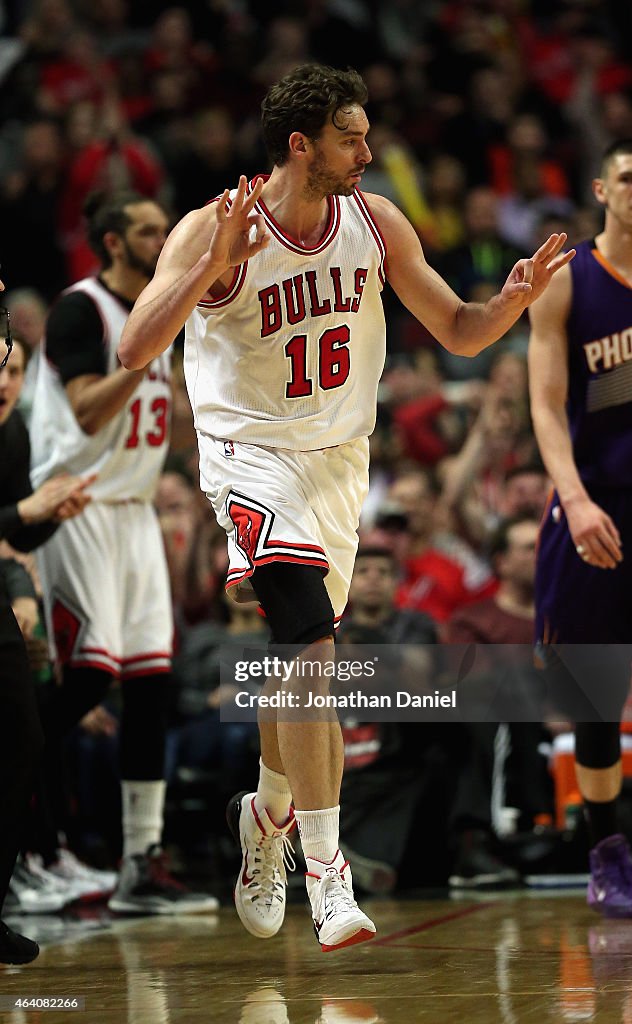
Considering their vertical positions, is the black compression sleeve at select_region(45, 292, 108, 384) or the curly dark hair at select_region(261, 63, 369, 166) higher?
the curly dark hair at select_region(261, 63, 369, 166)

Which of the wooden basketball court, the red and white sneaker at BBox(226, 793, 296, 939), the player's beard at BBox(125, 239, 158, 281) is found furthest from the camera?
the player's beard at BBox(125, 239, 158, 281)

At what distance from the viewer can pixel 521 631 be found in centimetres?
733

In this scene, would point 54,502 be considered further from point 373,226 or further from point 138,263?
point 373,226

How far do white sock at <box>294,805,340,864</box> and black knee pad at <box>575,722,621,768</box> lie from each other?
1.66 meters

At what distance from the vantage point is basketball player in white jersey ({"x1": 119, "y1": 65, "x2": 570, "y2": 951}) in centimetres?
431

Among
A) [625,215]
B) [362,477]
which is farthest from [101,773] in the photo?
[625,215]

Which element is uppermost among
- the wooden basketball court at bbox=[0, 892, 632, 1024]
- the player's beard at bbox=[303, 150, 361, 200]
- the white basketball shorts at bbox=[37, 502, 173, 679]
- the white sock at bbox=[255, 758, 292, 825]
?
the player's beard at bbox=[303, 150, 361, 200]

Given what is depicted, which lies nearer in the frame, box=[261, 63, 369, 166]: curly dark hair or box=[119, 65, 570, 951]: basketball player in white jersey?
box=[119, 65, 570, 951]: basketball player in white jersey

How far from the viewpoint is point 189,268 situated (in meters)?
4.46

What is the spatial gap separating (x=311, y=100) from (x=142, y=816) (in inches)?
119

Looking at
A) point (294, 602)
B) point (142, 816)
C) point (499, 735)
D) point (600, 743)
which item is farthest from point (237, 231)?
point (499, 735)

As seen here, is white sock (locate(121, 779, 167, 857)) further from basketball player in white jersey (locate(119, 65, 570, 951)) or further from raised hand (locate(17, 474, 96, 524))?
raised hand (locate(17, 474, 96, 524))

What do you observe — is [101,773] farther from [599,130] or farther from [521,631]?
[599,130]

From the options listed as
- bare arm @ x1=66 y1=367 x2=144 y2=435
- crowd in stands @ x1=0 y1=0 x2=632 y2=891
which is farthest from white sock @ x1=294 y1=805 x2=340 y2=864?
crowd in stands @ x1=0 y1=0 x2=632 y2=891
